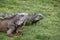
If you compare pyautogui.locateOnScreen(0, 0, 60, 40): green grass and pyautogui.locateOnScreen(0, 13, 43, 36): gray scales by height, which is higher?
pyautogui.locateOnScreen(0, 13, 43, 36): gray scales

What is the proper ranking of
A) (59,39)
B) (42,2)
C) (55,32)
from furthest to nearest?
(42,2) < (55,32) < (59,39)

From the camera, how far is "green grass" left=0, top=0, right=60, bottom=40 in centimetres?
667

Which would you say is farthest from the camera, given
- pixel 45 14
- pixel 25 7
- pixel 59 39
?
pixel 25 7

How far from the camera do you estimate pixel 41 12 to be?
8.84 meters

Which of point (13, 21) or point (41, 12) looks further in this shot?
point (41, 12)

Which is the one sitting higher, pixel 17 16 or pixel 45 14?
pixel 17 16

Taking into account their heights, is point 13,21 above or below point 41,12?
above

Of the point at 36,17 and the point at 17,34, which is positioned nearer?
the point at 17,34

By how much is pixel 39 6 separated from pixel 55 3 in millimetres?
1069

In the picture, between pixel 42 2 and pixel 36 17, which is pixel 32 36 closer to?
pixel 36 17

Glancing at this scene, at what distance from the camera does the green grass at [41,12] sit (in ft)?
21.9

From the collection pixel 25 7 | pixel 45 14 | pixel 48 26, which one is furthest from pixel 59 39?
pixel 25 7

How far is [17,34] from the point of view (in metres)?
6.67

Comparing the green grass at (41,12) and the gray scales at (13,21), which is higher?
the gray scales at (13,21)
